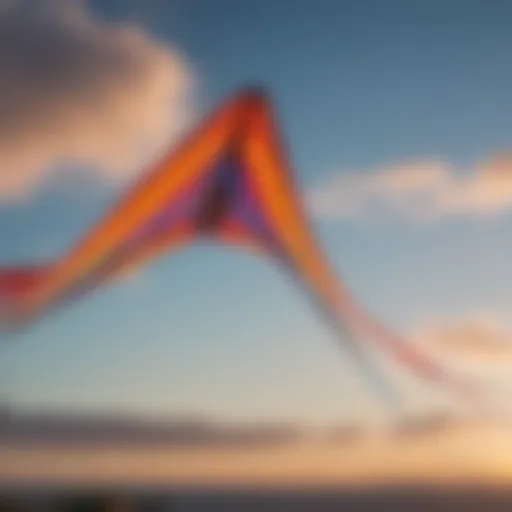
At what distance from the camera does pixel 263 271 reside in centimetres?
157

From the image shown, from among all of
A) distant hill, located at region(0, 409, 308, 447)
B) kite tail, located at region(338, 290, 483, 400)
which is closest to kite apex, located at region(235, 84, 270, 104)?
kite tail, located at region(338, 290, 483, 400)

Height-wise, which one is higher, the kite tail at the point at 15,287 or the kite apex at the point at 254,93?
the kite apex at the point at 254,93

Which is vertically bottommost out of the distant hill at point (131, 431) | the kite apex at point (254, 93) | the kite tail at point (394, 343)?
the distant hill at point (131, 431)

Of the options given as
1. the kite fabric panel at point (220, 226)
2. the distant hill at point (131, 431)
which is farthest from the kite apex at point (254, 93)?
the distant hill at point (131, 431)

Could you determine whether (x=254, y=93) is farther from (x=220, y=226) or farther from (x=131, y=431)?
(x=131, y=431)

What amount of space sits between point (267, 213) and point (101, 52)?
0.34m

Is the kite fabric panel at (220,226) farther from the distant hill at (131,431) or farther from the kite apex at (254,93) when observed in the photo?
the distant hill at (131,431)

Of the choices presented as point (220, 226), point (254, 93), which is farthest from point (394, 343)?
point (254, 93)

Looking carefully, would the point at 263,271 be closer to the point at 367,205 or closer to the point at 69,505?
the point at 367,205

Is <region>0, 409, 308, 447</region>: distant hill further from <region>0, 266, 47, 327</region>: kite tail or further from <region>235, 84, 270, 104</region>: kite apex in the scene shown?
<region>235, 84, 270, 104</region>: kite apex

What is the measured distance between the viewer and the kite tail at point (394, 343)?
1554 millimetres

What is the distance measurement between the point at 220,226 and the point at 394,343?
0.97 feet

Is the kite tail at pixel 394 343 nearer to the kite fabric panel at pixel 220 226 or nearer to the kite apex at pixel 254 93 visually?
the kite fabric panel at pixel 220 226

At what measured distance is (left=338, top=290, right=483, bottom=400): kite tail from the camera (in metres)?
1.55
